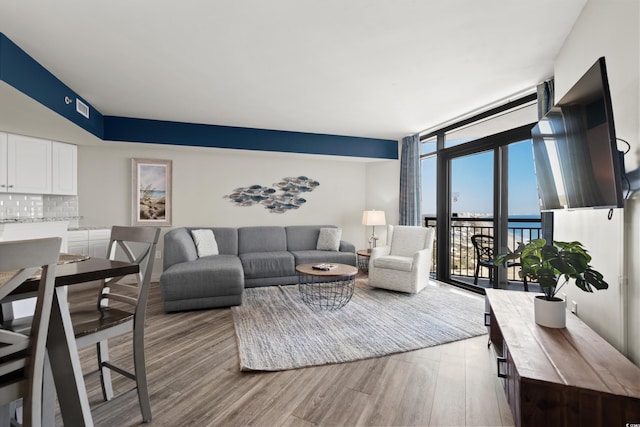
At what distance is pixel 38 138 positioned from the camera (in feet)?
13.0

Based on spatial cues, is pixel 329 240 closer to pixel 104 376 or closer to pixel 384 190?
pixel 384 190

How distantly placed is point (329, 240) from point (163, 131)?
10.0 ft

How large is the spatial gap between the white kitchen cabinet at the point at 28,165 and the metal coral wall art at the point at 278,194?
2409mm

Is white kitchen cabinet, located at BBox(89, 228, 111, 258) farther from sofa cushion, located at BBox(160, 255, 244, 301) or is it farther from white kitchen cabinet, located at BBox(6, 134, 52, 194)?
sofa cushion, located at BBox(160, 255, 244, 301)

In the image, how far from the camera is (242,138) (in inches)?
190

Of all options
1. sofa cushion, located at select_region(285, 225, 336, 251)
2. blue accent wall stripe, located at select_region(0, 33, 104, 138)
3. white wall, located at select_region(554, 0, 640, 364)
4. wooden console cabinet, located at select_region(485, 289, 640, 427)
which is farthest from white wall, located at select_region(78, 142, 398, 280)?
wooden console cabinet, located at select_region(485, 289, 640, 427)

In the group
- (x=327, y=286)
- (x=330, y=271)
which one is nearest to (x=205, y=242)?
(x=327, y=286)

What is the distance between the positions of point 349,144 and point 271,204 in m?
1.78

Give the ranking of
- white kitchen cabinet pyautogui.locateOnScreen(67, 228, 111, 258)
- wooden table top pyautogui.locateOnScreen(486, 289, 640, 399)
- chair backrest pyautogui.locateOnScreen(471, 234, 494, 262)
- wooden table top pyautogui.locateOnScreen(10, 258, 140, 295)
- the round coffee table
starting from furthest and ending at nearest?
chair backrest pyautogui.locateOnScreen(471, 234, 494, 262), white kitchen cabinet pyautogui.locateOnScreen(67, 228, 111, 258), the round coffee table, wooden table top pyautogui.locateOnScreen(486, 289, 640, 399), wooden table top pyautogui.locateOnScreen(10, 258, 140, 295)

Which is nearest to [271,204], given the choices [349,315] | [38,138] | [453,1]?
[349,315]

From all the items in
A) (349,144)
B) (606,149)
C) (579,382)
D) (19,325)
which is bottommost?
(579,382)

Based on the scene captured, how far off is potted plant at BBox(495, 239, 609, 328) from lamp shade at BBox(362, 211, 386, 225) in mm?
3421

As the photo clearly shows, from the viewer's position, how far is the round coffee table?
11.4 feet

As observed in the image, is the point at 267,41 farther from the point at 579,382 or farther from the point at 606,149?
the point at 579,382
